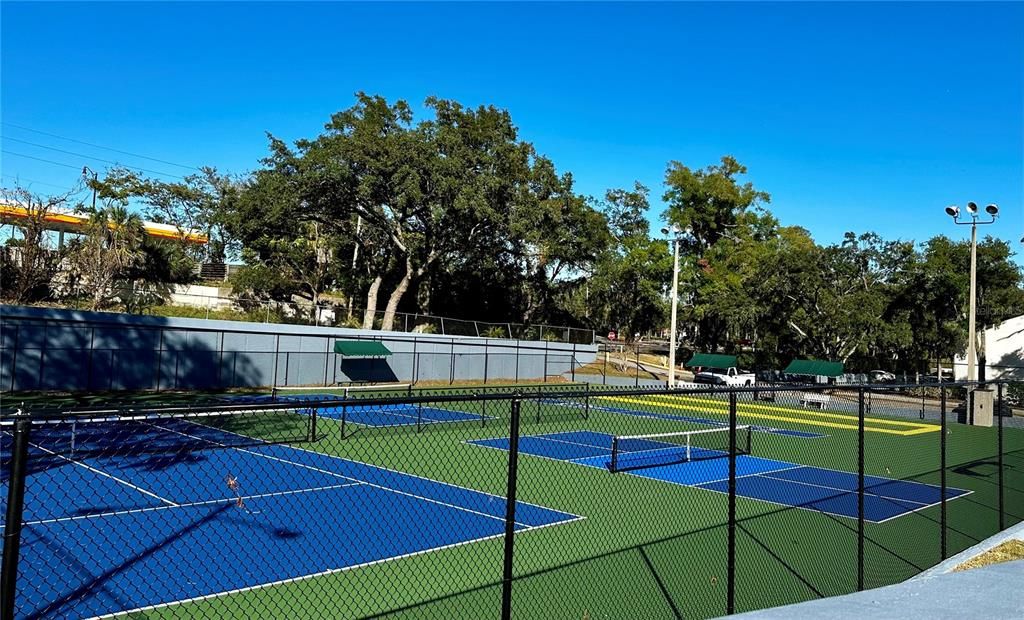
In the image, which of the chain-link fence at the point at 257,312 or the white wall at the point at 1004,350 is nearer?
the chain-link fence at the point at 257,312

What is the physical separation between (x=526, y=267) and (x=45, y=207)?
35140mm

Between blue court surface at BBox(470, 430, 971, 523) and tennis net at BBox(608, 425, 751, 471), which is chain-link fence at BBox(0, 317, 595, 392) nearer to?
blue court surface at BBox(470, 430, 971, 523)

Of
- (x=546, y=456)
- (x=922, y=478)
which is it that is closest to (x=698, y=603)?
(x=546, y=456)

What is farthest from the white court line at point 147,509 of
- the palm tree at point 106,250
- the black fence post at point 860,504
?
the palm tree at point 106,250

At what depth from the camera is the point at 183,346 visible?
34.3 m

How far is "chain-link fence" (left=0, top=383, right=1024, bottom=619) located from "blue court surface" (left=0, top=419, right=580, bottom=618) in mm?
47

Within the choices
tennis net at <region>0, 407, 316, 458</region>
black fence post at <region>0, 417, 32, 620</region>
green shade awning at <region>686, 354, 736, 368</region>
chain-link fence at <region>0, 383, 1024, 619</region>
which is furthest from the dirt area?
green shade awning at <region>686, 354, 736, 368</region>

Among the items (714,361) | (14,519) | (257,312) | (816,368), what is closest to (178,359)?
(257,312)

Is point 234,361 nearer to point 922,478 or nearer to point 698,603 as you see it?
point 922,478

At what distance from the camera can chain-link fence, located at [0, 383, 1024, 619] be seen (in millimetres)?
7523

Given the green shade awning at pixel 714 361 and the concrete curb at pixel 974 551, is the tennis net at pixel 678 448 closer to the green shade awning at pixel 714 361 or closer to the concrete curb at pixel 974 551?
the concrete curb at pixel 974 551

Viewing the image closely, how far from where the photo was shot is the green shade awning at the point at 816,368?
138ft

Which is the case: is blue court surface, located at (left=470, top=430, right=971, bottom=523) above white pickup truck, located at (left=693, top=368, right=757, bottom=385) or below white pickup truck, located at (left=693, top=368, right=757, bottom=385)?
below

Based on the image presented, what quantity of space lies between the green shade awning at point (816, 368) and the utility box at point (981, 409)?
11.6m
